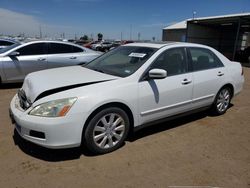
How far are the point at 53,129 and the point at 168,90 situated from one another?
182 centimetres

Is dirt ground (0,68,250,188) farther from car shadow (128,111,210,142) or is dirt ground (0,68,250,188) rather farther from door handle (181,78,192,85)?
door handle (181,78,192,85)

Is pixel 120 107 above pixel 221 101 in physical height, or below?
above

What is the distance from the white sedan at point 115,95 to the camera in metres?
2.89

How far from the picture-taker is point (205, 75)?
4391 mm

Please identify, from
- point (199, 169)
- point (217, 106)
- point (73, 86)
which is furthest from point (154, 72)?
point (217, 106)

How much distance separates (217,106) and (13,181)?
12.9 ft

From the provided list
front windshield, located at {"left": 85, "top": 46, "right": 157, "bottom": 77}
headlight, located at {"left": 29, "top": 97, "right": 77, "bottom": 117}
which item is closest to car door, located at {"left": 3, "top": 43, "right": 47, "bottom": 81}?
front windshield, located at {"left": 85, "top": 46, "right": 157, "bottom": 77}

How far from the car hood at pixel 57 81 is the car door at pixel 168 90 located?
1.86 ft

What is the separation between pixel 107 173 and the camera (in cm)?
286

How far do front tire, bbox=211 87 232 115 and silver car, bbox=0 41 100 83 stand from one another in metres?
4.43

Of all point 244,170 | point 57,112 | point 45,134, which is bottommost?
point 244,170

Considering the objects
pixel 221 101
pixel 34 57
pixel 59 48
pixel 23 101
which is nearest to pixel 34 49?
pixel 34 57

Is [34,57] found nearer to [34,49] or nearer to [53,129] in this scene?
[34,49]

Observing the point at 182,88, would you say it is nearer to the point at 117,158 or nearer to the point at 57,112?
the point at 117,158
